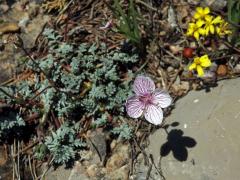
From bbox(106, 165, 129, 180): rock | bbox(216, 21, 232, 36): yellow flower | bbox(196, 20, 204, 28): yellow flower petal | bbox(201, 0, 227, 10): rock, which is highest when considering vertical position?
bbox(201, 0, 227, 10): rock

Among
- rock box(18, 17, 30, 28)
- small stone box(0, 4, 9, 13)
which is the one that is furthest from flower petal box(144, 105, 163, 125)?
small stone box(0, 4, 9, 13)

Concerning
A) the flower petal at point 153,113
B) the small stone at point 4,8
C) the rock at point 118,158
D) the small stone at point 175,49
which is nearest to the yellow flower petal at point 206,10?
the small stone at point 175,49

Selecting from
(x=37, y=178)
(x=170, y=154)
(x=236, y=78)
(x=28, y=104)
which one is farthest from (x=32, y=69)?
(x=236, y=78)

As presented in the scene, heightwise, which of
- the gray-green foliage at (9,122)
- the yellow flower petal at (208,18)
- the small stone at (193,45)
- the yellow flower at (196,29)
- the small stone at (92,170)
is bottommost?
the small stone at (92,170)

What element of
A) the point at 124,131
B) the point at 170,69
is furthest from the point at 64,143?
the point at 170,69

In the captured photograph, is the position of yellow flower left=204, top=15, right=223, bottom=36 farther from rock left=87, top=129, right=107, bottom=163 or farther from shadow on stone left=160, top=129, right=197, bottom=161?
rock left=87, top=129, right=107, bottom=163

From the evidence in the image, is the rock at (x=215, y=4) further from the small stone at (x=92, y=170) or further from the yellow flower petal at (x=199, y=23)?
the small stone at (x=92, y=170)

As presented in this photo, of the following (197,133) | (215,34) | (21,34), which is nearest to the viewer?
(197,133)

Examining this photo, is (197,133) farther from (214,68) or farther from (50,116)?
(50,116)
